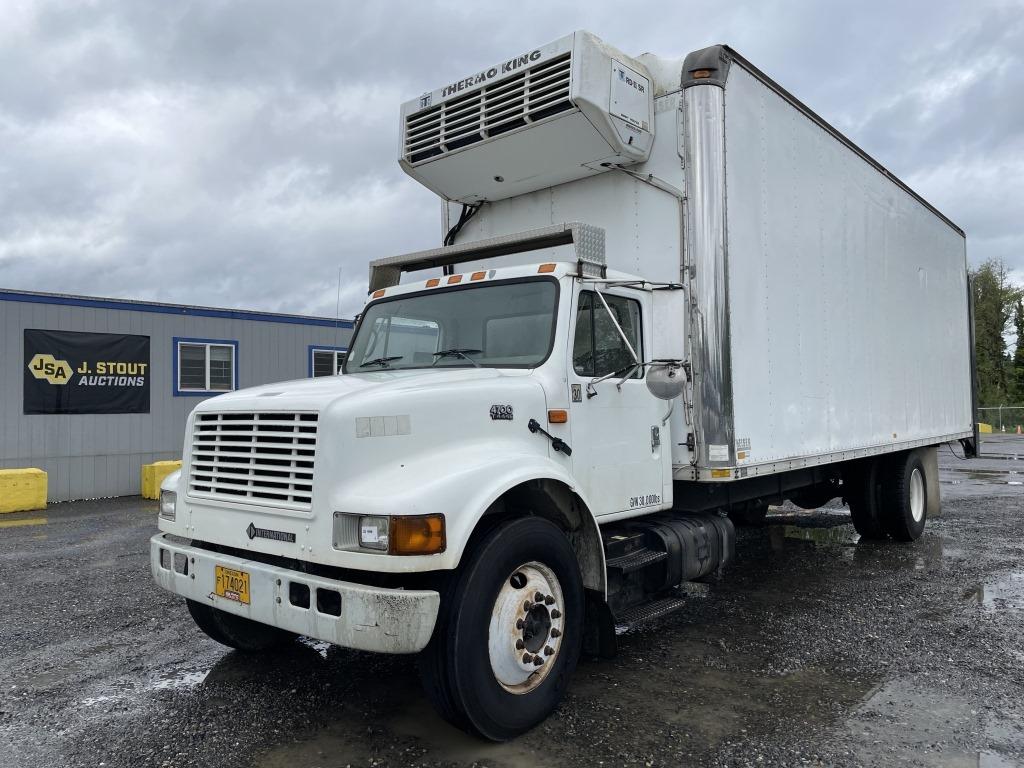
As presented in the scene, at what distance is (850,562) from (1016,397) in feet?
194

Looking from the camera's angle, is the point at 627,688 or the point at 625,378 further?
the point at 625,378

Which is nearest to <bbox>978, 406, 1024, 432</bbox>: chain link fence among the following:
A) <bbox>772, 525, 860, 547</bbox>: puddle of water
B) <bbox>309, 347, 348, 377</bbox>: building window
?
<bbox>772, 525, 860, 547</bbox>: puddle of water

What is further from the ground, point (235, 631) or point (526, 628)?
point (526, 628)

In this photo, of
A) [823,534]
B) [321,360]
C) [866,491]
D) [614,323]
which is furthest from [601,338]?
[321,360]

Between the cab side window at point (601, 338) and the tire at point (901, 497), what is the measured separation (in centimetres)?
524

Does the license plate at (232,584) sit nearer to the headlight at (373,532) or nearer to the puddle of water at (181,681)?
the headlight at (373,532)

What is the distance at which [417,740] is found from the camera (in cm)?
384

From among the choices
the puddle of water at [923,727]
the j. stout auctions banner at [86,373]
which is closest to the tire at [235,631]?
the puddle of water at [923,727]

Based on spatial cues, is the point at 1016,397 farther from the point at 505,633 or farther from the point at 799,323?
Result: the point at 505,633

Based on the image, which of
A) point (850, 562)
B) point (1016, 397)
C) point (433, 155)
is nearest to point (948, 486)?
point (850, 562)

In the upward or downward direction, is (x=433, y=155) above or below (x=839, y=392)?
above

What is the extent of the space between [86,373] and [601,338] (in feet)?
40.1

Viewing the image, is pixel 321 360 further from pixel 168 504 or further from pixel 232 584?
pixel 232 584

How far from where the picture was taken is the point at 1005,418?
133ft
